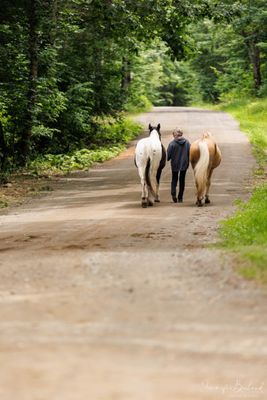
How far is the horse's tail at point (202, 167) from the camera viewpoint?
51.2 ft

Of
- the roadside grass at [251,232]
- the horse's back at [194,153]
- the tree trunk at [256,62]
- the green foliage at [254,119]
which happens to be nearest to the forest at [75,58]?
the green foliage at [254,119]

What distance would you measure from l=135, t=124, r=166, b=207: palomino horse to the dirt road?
2249mm

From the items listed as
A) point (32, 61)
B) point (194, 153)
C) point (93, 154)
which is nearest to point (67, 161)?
point (93, 154)

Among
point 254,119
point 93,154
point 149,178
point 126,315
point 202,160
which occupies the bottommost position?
point 126,315

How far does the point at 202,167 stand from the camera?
15.7 meters

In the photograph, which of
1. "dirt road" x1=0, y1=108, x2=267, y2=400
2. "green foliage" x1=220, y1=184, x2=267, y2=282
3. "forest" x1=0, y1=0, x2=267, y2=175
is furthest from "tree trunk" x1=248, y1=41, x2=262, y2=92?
"dirt road" x1=0, y1=108, x2=267, y2=400

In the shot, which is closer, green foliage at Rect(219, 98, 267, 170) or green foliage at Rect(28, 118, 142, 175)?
green foliage at Rect(28, 118, 142, 175)

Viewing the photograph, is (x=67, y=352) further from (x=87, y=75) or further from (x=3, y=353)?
(x=87, y=75)

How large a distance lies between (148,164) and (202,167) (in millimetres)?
1229

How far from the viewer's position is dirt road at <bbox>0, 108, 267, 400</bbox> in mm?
5426

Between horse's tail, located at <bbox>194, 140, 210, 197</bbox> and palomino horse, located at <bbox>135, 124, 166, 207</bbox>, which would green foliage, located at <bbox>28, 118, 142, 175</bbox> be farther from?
horse's tail, located at <bbox>194, 140, 210, 197</bbox>

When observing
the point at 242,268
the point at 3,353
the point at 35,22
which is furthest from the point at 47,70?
the point at 3,353

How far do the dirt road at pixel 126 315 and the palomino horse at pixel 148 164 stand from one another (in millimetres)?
2249

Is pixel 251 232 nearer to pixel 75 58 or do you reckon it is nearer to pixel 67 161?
pixel 67 161
